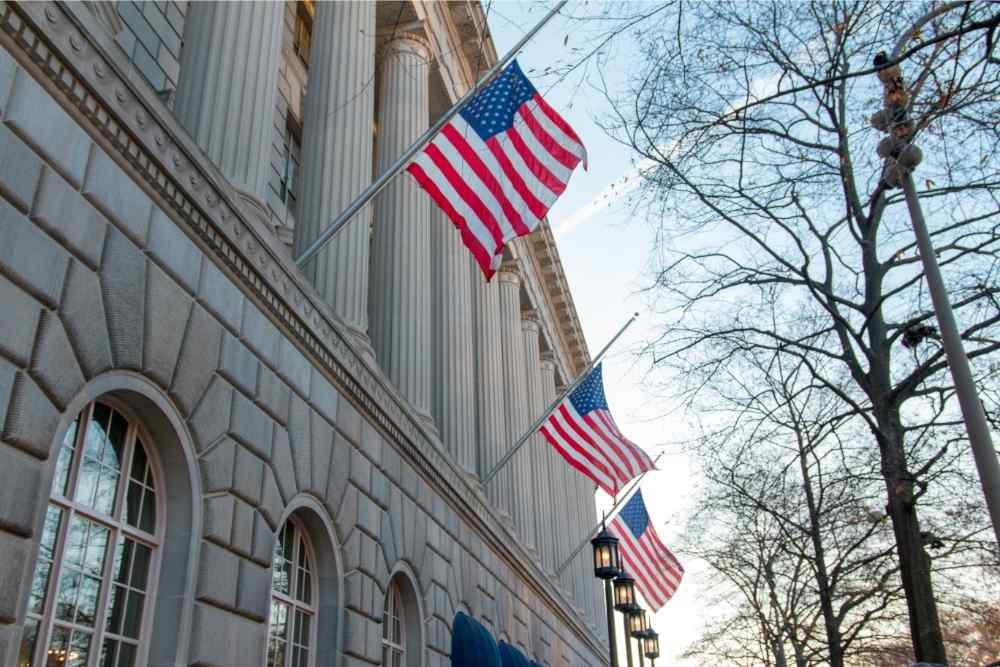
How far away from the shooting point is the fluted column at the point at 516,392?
103 ft

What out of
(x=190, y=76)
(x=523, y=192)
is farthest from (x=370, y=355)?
A: (x=190, y=76)

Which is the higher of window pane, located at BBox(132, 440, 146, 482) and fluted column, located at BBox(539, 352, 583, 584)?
fluted column, located at BBox(539, 352, 583, 584)

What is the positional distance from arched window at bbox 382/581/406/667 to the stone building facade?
0.07m

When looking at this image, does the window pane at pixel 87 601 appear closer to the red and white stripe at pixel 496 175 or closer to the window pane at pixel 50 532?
the window pane at pixel 50 532

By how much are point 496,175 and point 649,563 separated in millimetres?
17389

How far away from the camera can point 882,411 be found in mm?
14430

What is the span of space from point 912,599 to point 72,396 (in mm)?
11671

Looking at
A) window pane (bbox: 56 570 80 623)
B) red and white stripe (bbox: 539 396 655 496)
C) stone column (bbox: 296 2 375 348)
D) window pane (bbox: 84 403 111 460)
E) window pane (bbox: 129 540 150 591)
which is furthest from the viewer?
red and white stripe (bbox: 539 396 655 496)

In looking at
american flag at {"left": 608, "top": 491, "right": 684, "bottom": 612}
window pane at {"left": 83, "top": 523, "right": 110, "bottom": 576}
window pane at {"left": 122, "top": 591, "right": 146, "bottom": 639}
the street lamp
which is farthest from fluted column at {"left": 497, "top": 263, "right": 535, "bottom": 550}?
window pane at {"left": 83, "top": 523, "right": 110, "bottom": 576}

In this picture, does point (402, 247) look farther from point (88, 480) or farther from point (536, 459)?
point (536, 459)

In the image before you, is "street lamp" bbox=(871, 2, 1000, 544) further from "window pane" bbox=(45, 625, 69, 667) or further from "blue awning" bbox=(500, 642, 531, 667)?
"blue awning" bbox=(500, 642, 531, 667)

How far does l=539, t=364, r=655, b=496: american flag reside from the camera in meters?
22.5

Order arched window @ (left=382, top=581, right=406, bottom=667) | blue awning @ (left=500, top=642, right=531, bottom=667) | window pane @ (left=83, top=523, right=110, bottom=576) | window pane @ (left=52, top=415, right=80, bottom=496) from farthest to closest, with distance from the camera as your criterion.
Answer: blue awning @ (left=500, top=642, right=531, bottom=667) → arched window @ (left=382, top=581, right=406, bottom=667) → window pane @ (left=83, top=523, right=110, bottom=576) → window pane @ (left=52, top=415, right=80, bottom=496)

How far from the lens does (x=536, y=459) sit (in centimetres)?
3747
